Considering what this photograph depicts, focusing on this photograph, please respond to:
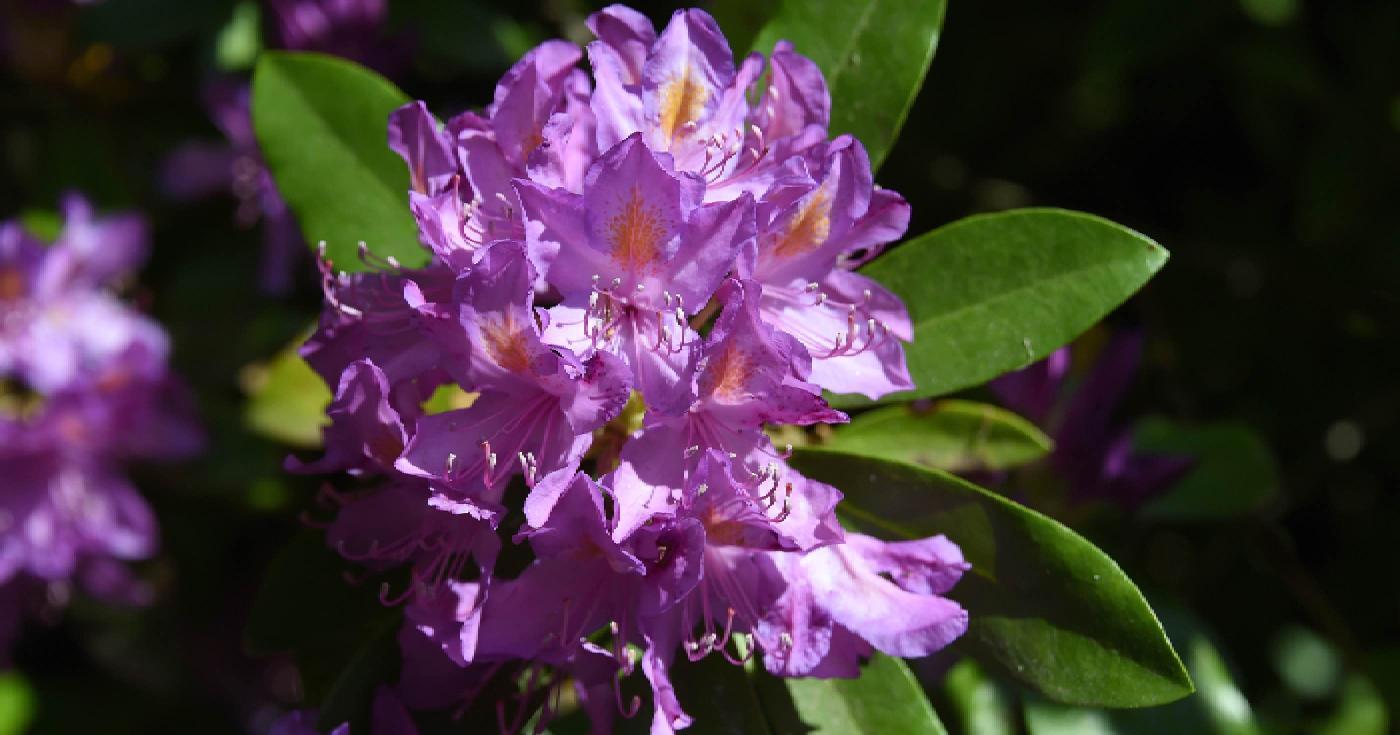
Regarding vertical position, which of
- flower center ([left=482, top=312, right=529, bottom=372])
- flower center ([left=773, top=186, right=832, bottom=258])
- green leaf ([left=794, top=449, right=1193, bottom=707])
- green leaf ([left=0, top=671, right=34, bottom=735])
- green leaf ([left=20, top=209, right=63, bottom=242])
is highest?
flower center ([left=773, top=186, right=832, bottom=258])

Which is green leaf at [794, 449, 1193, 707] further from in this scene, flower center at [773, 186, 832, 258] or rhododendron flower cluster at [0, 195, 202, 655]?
rhododendron flower cluster at [0, 195, 202, 655]

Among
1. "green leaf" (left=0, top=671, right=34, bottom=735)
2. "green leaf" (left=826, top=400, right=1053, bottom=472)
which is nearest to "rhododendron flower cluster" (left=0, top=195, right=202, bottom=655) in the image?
"green leaf" (left=0, top=671, right=34, bottom=735)

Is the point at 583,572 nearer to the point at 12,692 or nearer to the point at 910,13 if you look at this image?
the point at 910,13

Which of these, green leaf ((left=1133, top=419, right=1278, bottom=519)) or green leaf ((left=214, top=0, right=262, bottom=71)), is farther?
green leaf ((left=214, top=0, right=262, bottom=71))

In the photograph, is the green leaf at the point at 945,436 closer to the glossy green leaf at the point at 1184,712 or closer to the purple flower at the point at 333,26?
the glossy green leaf at the point at 1184,712

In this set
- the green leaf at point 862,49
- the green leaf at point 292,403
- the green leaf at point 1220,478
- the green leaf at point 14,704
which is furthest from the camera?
the green leaf at point 14,704

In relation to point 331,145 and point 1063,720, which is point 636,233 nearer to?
point 331,145

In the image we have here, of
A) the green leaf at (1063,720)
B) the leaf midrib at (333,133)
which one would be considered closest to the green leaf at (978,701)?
the green leaf at (1063,720)
